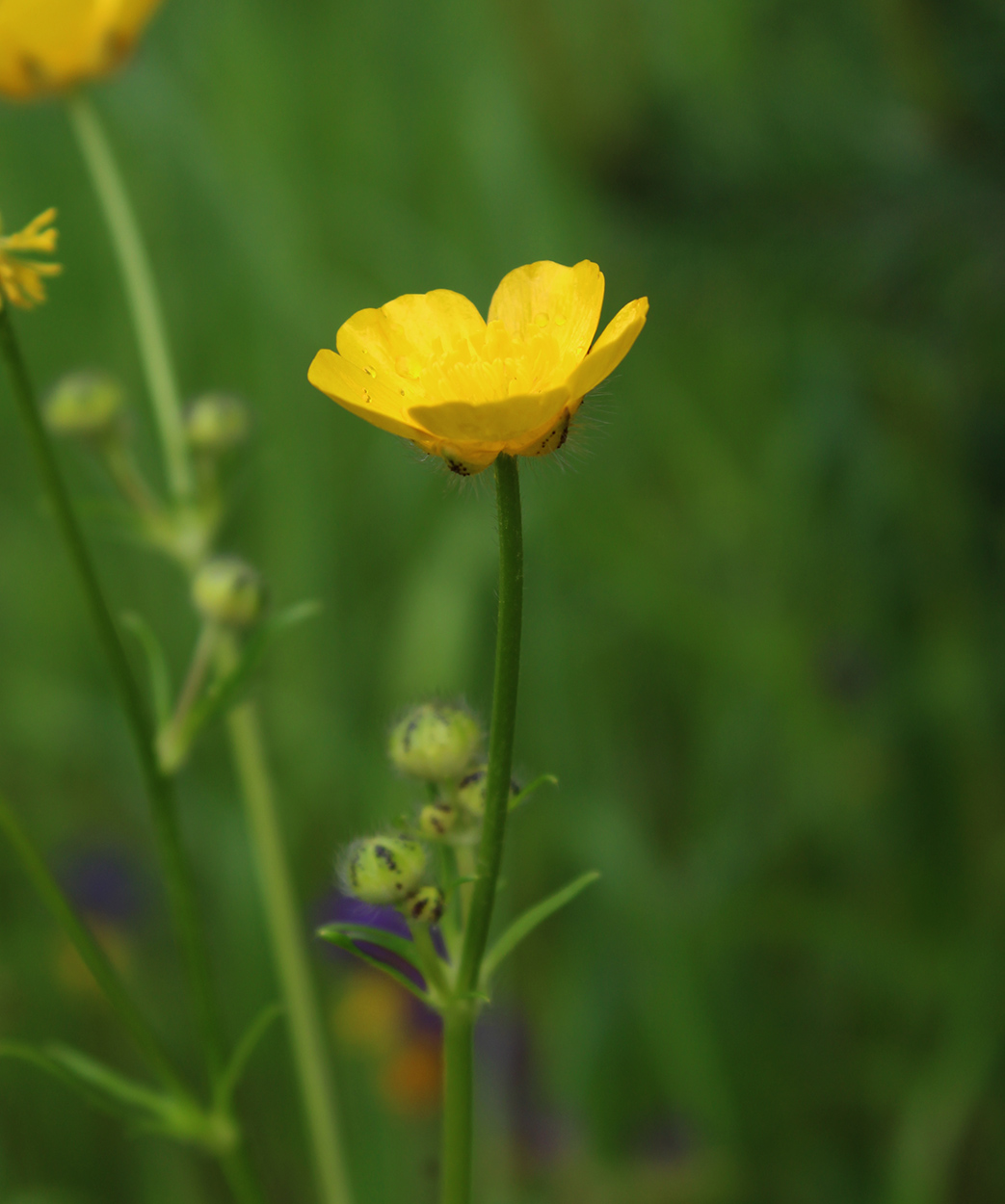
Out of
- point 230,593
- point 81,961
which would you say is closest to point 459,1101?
point 230,593

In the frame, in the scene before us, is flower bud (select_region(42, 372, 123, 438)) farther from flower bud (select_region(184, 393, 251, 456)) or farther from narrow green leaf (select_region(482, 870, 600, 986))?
narrow green leaf (select_region(482, 870, 600, 986))

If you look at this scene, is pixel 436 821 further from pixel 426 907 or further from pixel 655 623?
pixel 655 623

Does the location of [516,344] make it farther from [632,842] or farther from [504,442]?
[632,842]

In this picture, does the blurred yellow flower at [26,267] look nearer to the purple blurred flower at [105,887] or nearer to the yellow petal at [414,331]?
the yellow petal at [414,331]

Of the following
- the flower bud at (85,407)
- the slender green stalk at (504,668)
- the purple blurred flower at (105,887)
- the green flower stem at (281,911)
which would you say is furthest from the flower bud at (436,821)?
the purple blurred flower at (105,887)

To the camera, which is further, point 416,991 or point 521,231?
point 521,231

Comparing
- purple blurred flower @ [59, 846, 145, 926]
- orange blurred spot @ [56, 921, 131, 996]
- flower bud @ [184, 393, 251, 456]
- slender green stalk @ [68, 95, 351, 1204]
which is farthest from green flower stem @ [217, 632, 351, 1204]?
purple blurred flower @ [59, 846, 145, 926]

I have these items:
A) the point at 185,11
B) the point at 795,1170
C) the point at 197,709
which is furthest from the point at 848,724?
the point at 185,11

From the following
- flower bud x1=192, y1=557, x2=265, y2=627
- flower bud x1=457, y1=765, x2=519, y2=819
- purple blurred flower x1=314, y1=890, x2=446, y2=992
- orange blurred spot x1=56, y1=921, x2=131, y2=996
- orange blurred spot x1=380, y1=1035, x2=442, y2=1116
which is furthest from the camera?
orange blurred spot x1=56, y1=921, x2=131, y2=996
